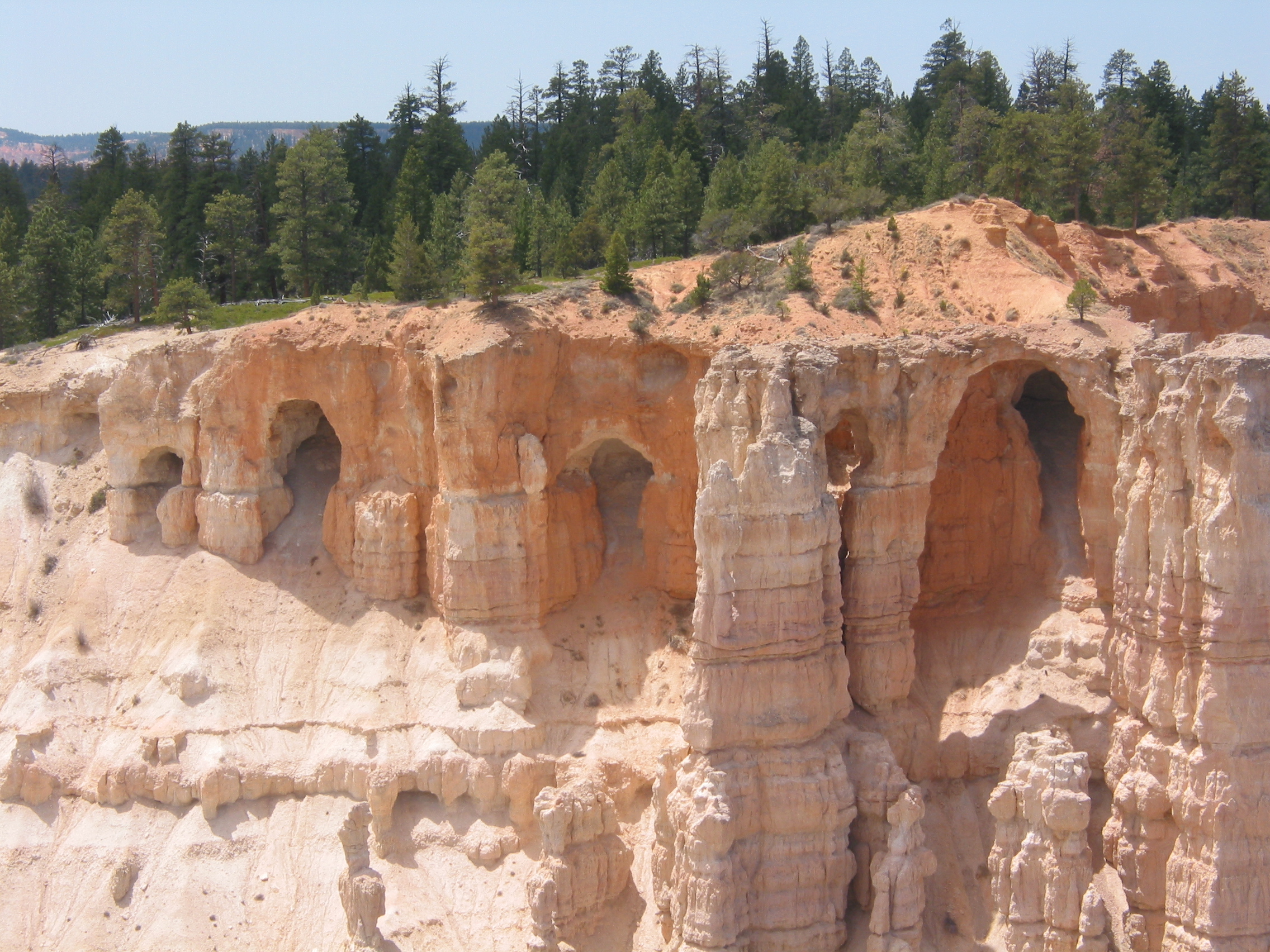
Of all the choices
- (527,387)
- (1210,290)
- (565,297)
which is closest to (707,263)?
(565,297)

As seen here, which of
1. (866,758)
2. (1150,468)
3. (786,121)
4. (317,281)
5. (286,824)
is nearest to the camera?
(1150,468)

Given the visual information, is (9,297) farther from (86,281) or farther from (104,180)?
(104,180)

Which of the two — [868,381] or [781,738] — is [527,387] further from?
[781,738]

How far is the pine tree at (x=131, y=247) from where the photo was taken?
1973 inches

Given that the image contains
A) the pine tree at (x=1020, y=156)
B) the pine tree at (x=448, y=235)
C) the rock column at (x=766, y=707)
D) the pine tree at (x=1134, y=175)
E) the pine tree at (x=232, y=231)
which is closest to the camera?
the rock column at (x=766, y=707)

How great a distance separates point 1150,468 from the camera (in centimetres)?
2784

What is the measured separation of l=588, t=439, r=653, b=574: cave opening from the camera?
37438mm

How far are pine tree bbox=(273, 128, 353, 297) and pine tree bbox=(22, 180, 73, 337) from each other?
867cm

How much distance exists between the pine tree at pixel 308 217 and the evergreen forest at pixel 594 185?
10 centimetres

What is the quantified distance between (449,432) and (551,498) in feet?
10.8

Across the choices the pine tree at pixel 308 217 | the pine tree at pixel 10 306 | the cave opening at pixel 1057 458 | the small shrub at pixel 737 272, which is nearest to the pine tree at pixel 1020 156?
the cave opening at pixel 1057 458

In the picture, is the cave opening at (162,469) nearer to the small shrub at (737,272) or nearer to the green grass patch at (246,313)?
the green grass patch at (246,313)

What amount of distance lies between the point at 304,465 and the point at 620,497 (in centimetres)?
1024

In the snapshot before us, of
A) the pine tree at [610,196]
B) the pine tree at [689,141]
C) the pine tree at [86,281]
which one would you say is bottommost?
the pine tree at [86,281]
